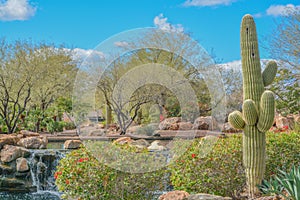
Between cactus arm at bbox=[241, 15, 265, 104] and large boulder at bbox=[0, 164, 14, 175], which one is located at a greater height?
cactus arm at bbox=[241, 15, 265, 104]

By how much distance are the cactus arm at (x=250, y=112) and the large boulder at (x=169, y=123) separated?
795 cm

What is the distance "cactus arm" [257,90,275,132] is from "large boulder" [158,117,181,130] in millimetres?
8051

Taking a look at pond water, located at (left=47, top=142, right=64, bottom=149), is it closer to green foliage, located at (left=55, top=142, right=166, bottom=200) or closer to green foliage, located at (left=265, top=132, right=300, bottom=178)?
green foliage, located at (left=55, top=142, right=166, bottom=200)

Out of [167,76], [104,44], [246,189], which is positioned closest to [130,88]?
[167,76]

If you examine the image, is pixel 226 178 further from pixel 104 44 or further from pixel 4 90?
pixel 4 90

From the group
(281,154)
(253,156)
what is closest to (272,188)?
(253,156)

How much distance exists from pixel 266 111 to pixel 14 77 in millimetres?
12405

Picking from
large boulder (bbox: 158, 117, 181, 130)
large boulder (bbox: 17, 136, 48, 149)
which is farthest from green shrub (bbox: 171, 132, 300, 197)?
large boulder (bbox: 158, 117, 181, 130)

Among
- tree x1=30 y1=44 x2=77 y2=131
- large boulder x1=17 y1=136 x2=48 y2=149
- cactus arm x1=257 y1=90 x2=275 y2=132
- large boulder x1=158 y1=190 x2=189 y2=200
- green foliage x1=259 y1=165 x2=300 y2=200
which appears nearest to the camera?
green foliage x1=259 y1=165 x2=300 y2=200

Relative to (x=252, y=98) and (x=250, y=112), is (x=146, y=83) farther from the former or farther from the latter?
(x=250, y=112)

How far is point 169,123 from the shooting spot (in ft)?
44.7

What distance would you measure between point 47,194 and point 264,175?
4.94 meters

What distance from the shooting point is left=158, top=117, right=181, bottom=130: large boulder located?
13250 millimetres

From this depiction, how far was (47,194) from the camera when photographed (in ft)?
27.0
